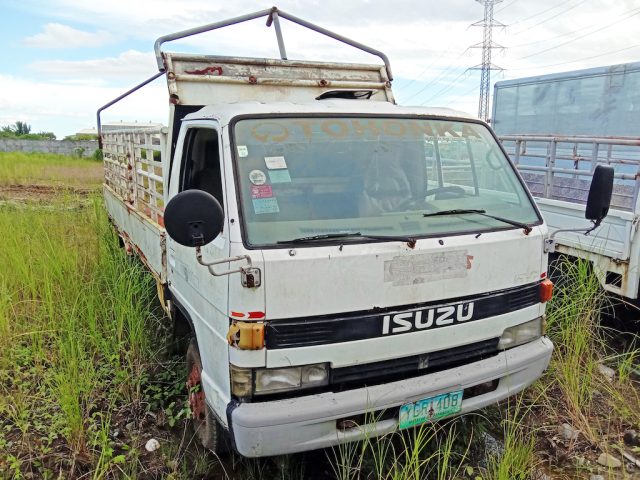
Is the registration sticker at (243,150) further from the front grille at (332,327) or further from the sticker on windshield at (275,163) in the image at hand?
the front grille at (332,327)

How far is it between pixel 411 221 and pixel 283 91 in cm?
192

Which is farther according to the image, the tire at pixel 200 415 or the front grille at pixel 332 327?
the tire at pixel 200 415

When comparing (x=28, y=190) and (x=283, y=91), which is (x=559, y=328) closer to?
(x=283, y=91)

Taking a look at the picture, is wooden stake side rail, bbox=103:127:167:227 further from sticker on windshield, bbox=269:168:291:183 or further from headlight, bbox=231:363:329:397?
headlight, bbox=231:363:329:397

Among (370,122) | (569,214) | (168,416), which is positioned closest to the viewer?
(370,122)

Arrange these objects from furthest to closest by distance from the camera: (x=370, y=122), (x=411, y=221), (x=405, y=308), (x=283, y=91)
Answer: (x=283, y=91) < (x=370, y=122) < (x=411, y=221) < (x=405, y=308)

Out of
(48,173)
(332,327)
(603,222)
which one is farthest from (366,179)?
(48,173)

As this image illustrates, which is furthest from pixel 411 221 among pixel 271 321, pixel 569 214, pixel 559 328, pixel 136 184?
pixel 136 184

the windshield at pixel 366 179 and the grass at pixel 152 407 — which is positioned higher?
the windshield at pixel 366 179

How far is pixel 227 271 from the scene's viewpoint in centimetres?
224

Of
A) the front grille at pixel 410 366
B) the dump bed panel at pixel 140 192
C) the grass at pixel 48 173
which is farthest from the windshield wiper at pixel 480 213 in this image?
the grass at pixel 48 173

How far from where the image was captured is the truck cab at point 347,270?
7.47 feet

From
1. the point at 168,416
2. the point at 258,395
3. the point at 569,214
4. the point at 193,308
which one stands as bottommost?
the point at 168,416

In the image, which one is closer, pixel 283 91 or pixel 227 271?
pixel 227 271
